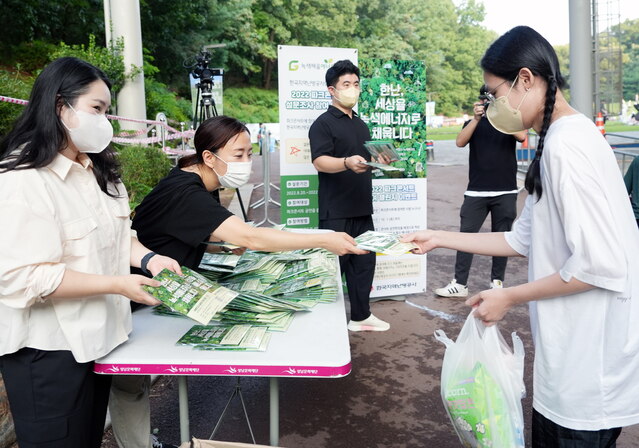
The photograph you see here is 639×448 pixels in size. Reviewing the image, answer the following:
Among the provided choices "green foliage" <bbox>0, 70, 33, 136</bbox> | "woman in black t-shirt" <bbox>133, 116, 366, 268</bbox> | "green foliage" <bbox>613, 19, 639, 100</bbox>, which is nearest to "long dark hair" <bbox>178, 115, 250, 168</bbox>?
"woman in black t-shirt" <bbox>133, 116, 366, 268</bbox>

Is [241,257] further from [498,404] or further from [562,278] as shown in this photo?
Result: [562,278]

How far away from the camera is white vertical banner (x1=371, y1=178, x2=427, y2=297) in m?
4.95

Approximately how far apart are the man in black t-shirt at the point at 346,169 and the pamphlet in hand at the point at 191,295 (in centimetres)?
214

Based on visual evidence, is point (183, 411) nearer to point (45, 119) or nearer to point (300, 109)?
point (45, 119)

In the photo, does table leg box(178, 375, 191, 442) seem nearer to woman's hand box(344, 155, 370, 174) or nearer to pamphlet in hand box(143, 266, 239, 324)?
pamphlet in hand box(143, 266, 239, 324)

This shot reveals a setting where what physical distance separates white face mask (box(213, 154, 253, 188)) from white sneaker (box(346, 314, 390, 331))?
215 cm

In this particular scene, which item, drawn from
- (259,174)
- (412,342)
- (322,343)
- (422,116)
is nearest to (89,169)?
(322,343)

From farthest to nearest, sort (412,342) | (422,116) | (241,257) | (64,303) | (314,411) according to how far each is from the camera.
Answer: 1. (422,116)
2. (412,342)
3. (314,411)
4. (241,257)
5. (64,303)

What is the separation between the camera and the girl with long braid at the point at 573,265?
55.4 inches

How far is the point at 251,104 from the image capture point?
35.9 meters

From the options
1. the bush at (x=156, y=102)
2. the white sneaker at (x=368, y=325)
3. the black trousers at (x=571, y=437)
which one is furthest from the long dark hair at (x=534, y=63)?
the bush at (x=156, y=102)

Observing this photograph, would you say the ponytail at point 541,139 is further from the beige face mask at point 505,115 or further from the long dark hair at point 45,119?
the long dark hair at point 45,119

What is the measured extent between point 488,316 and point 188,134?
7.65 meters

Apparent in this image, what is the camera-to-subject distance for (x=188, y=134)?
869 cm
